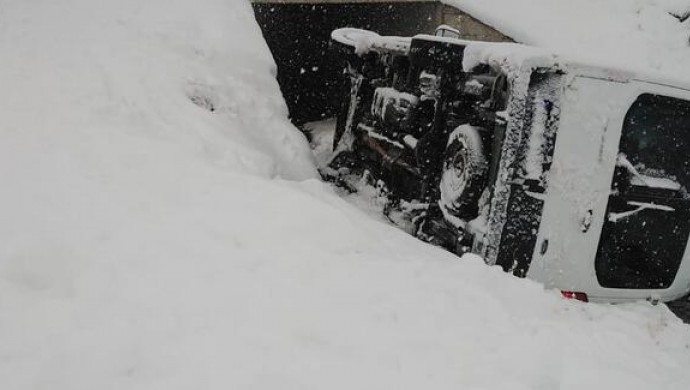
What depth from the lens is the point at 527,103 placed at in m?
3.40

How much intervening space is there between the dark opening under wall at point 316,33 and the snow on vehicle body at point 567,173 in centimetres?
553

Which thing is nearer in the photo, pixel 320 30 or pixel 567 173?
pixel 567 173

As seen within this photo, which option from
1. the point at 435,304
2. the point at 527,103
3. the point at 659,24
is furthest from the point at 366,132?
the point at 659,24

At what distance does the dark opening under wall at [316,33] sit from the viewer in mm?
9258

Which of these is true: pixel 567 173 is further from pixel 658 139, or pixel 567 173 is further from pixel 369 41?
pixel 369 41

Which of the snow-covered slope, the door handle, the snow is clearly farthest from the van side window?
the snow-covered slope

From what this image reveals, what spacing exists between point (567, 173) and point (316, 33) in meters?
7.10

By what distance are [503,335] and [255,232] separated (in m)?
1.46

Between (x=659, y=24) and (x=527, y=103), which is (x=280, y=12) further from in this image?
(x=659, y=24)

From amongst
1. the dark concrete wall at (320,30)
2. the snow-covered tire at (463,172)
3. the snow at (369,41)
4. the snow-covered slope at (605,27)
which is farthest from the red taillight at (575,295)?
the snow-covered slope at (605,27)

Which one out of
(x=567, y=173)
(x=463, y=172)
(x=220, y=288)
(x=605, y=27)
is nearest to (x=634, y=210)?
(x=567, y=173)

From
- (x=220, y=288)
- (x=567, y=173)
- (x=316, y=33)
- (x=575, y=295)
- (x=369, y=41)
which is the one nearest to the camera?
(x=220, y=288)

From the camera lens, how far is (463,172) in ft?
12.6

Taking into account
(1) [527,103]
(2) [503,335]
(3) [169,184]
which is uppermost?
(1) [527,103]
